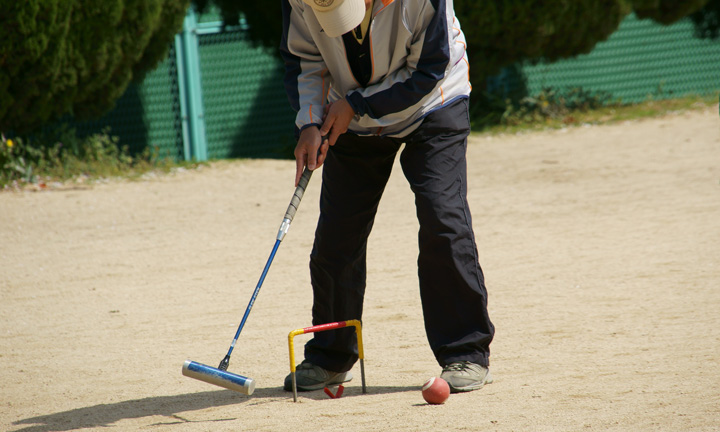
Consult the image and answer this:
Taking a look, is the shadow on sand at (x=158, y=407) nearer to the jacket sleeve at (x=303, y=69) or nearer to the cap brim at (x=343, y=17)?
the jacket sleeve at (x=303, y=69)

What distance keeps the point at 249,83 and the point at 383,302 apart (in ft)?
25.6

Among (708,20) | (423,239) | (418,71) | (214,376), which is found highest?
(418,71)

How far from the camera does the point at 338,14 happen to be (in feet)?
11.0

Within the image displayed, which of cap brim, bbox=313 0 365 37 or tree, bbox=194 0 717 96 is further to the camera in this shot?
tree, bbox=194 0 717 96

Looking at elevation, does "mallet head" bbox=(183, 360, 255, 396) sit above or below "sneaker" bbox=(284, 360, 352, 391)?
above

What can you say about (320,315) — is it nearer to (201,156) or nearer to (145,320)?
(145,320)

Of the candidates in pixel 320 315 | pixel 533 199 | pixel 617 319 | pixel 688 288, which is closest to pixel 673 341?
pixel 617 319

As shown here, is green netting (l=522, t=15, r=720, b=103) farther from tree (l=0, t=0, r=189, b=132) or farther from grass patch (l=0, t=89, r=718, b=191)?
tree (l=0, t=0, r=189, b=132)

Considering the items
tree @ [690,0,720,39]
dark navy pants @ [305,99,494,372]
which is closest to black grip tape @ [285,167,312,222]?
dark navy pants @ [305,99,494,372]

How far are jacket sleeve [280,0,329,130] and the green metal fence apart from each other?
737 cm

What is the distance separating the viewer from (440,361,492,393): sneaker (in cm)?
362

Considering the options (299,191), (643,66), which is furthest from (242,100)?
(299,191)

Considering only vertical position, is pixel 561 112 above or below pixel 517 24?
below

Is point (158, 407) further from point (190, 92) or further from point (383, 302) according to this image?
point (190, 92)
